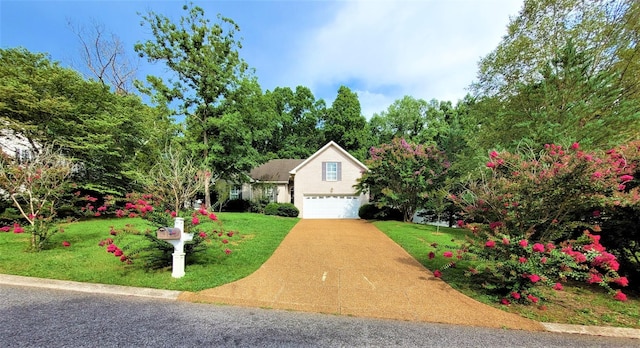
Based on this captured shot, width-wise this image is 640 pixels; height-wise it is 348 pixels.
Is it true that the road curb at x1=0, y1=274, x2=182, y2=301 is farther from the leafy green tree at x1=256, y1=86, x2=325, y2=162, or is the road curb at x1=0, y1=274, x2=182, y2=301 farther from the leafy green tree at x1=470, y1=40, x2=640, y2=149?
the leafy green tree at x1=256, y1=86, x2=325, y2=162

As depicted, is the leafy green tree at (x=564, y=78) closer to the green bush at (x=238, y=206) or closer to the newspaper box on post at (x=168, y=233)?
the newspaper box on post at (x=168, y=233)

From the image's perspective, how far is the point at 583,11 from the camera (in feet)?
44.1

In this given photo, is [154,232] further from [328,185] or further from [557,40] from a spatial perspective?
[557,40]

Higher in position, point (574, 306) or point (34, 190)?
point (34, 190)

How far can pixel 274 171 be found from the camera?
2286 centimetres

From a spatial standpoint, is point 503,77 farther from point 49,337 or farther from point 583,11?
point 49,337

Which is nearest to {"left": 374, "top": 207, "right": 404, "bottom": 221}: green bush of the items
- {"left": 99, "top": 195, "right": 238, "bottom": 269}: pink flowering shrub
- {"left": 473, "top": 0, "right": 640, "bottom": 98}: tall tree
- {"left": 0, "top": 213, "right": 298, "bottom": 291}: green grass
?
{"left": 473, "top": 0, "right": 640, "bottom": 98}: tall tree

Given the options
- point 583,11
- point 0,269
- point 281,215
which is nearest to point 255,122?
point 281,215

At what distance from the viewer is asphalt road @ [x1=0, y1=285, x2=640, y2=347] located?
3.07 m

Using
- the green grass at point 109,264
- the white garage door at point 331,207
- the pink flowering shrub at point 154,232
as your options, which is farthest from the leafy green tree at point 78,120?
the white garage door at point 331,207

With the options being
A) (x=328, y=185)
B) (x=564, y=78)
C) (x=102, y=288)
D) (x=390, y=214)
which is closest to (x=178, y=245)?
(x=102, y=288)

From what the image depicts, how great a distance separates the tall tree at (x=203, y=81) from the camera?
55.8ft

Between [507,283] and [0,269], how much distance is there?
32.2 ft

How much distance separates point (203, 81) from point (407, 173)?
567 inches
